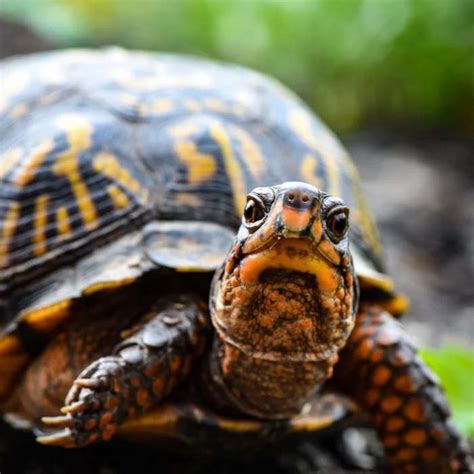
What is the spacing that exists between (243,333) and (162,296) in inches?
15.0

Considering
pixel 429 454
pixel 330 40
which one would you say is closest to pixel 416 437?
pixel 429 454

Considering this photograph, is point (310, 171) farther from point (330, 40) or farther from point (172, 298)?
point (330, 40)

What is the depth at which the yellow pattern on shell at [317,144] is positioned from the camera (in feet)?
→ 7.33

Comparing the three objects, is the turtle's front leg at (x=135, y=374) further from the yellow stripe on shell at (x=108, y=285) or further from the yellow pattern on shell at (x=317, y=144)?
the yellow pattern on shell at (x=317, y=144)

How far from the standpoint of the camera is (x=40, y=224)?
2.01m

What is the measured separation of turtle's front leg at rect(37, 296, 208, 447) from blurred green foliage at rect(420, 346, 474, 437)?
97 cm

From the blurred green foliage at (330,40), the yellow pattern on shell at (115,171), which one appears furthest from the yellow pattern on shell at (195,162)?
the blurred green foliage at (330,40)

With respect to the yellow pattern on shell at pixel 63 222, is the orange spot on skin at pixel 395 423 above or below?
below

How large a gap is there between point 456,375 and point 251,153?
1053 mm

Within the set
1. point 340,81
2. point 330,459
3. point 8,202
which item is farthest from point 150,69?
point 340,81

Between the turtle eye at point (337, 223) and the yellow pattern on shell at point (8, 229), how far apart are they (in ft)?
3.30

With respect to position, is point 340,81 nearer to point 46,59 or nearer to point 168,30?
point 168,30

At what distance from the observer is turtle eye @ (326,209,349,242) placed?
1328 millimetres

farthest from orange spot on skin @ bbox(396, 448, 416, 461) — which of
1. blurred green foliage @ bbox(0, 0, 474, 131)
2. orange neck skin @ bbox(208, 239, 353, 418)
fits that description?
blurred green foliage @ bbox(0, 0, 474, 131)
